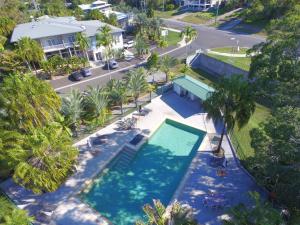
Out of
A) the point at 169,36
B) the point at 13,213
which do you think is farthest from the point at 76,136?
the point at 169,36

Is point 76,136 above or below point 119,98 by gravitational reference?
below

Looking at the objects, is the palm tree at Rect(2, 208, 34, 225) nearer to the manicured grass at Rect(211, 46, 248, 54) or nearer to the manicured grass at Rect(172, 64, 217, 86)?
the manicured grass at Rect(172, 64, 217, 86)

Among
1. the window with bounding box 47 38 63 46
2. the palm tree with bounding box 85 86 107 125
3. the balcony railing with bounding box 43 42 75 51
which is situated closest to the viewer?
the palm tree with bounding box 85 86 107 125

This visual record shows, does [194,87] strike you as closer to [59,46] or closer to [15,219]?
[15,219]

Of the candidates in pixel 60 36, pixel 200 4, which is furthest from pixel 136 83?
pixel 200 4

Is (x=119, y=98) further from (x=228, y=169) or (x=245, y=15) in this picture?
(x=245, y=15)

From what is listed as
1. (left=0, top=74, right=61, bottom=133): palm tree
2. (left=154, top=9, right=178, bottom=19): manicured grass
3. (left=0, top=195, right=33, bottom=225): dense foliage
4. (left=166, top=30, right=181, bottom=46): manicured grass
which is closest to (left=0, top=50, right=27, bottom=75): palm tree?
(left=0, top=74, right=61, bottom=133): palm tree
